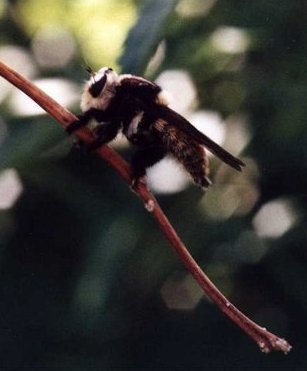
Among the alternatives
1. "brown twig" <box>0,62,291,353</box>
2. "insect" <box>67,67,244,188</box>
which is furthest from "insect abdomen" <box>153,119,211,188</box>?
"brown twig" <box>0,62,291,353</box>

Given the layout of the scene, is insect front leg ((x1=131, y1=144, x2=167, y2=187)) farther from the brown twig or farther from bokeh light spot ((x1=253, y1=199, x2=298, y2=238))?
bokeh light spot ((x1=253, y1=199, x2=298, y2=238))

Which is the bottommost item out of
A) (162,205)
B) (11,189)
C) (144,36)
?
(11,189)

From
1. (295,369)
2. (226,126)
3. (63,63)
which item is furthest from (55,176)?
(295,369)

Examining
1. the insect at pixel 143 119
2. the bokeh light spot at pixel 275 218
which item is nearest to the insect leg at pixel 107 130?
the insect at pixel 143 119

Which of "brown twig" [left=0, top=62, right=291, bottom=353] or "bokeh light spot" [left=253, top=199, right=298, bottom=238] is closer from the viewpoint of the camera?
"brown twig" [left=0, top=62, right=291, bottom=353]

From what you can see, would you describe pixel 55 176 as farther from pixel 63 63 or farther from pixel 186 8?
pixel 186 8

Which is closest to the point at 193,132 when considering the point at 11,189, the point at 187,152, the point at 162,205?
the point at 187,152

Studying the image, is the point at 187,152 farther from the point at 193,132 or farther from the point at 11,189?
the point at 11,189
